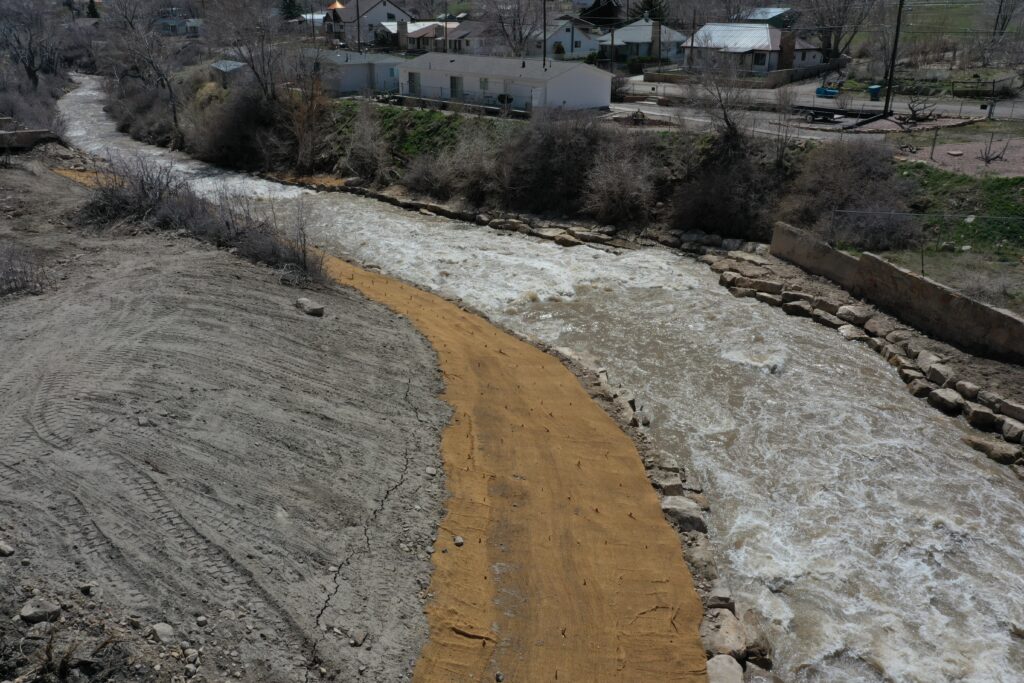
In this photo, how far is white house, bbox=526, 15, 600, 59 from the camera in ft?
197

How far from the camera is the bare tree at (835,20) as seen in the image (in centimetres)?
5450

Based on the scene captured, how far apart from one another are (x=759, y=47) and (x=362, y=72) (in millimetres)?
25532

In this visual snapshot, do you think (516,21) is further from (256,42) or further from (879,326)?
(879,326)

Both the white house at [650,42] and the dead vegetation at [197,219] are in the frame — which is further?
the white house at [650,42]

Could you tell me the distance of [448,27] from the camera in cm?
6931

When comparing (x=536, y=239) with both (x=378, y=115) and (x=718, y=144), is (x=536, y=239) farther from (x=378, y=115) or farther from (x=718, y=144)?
(x=378, y=115)

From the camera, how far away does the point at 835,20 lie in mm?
56094

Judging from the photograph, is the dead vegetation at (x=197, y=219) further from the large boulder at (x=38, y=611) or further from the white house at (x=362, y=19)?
the white house at (x=362, y=19)

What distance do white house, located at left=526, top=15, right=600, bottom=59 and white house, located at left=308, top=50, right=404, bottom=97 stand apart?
47.8ft

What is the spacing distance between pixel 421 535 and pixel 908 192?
68.9 ft

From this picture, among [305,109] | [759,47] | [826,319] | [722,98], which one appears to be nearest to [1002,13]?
[759,47]

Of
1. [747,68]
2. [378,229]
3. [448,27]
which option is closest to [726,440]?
[378,229]

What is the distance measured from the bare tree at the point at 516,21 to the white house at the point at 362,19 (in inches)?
613

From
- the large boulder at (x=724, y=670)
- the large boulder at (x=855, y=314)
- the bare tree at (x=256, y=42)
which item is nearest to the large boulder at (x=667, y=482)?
the large boulder at (x=724, y=670)
